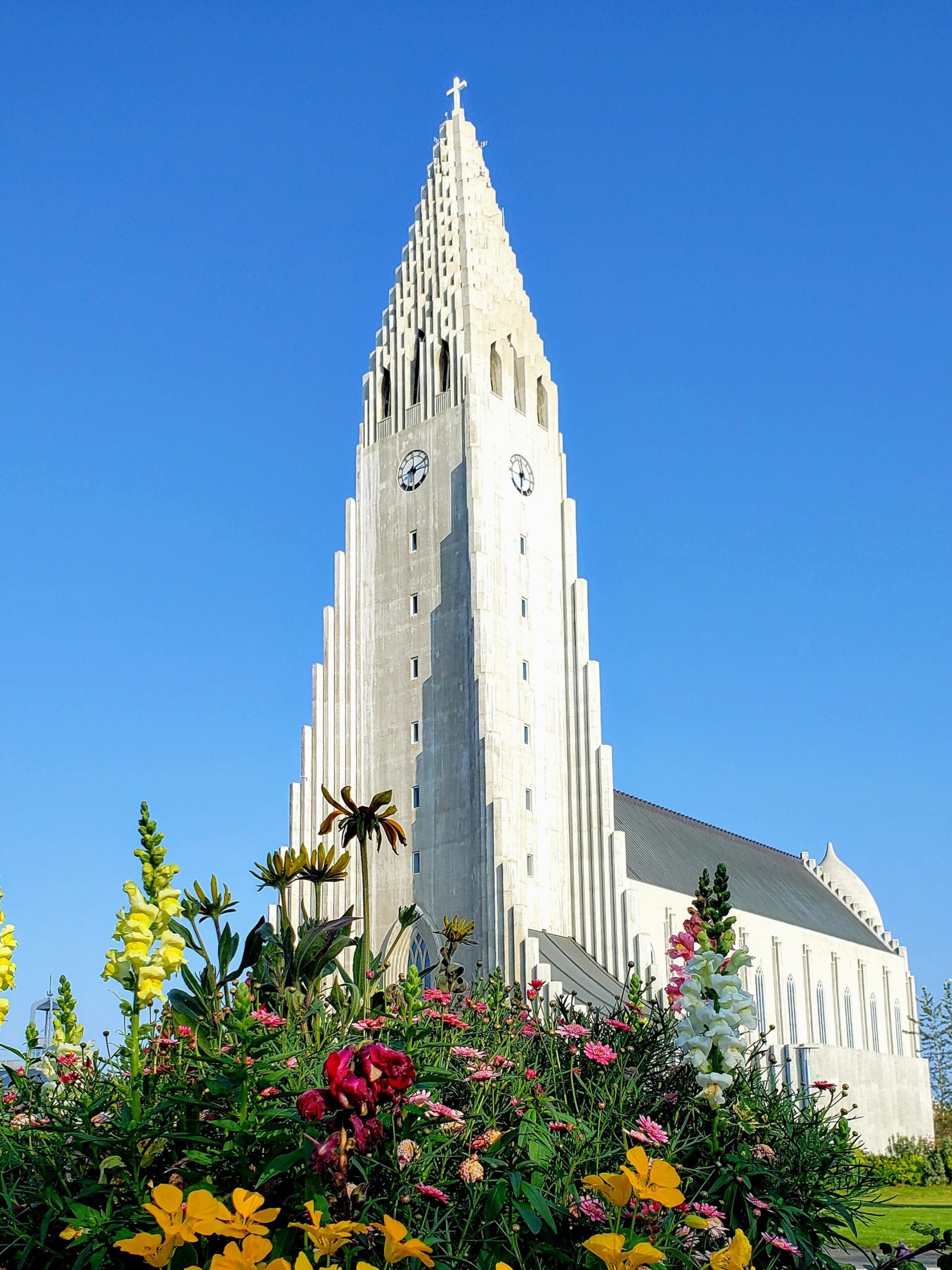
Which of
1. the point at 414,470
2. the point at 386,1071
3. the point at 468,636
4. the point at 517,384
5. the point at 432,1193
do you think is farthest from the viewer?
the point at 517,384

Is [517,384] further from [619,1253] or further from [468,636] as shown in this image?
[619,1253]

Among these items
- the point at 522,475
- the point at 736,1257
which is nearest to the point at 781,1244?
the point at 736,1257

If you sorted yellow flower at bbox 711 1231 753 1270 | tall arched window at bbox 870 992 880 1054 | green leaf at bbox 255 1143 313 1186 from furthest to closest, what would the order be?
tall arched window at bbox 870 992 880 1054 < green leaf at bbox 255 1143 313 1186 < yellow flower at bbox 711 1231 753 1270

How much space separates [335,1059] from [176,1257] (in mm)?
1155

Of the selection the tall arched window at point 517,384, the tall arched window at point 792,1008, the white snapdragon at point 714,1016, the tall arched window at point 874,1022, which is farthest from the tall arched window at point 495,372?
the white snapdragon at point 714,1016

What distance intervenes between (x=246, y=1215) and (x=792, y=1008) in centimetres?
6315

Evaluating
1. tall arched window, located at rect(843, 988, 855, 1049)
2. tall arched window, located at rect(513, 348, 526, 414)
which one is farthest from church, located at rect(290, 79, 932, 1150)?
tall arched window, located at rect(843, 988, 855, 1049)

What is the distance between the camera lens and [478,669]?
46062 mm

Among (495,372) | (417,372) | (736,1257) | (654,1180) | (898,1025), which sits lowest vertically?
(736,1257)

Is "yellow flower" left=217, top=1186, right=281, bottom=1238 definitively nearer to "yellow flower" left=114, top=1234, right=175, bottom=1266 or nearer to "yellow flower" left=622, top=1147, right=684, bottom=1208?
"yellow flower" left=114, top=1234, right=175, bottom=1266

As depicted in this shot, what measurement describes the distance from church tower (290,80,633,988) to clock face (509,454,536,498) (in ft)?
0.44

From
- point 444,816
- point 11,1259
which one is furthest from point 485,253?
point 11,1259

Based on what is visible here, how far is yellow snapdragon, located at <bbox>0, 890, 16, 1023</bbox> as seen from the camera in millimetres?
7195

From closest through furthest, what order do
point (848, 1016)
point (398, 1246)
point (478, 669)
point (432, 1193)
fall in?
point (398, 1246)
point (432, 1193)
point (478, 669)
point (848, 1016)
